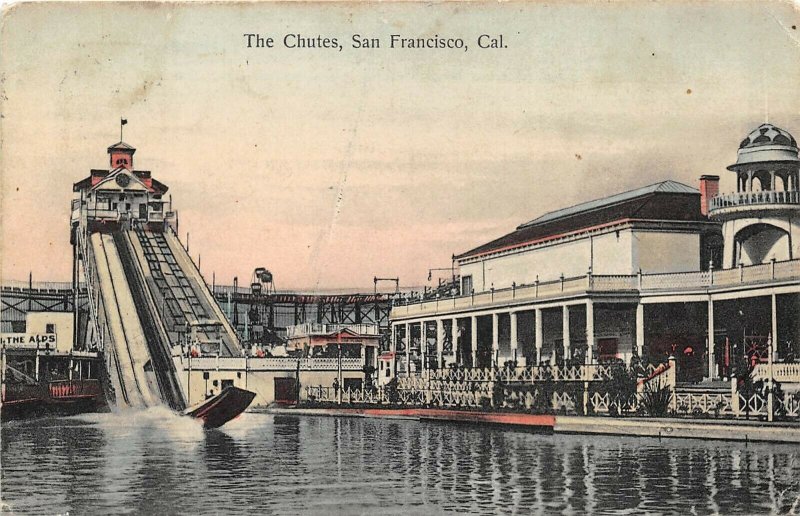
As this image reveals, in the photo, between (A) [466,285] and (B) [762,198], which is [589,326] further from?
(A) [466,285]

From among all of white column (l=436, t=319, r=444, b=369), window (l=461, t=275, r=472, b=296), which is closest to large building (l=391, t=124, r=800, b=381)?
window (l=461, t=275, r=472, b=296)

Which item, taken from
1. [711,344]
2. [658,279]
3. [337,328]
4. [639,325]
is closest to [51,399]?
[337,328]

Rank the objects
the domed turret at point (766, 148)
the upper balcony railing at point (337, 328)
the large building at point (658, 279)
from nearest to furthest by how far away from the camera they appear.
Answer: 1. the domed turret at point (766, 148)
2. the large building at point (658, 279)
3. the upper balcony railing at point (337, 328)

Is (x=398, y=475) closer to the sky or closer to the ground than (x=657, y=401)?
closer to the ground

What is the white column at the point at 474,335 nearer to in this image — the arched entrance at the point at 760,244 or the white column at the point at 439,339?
the white column at the point at 439,339

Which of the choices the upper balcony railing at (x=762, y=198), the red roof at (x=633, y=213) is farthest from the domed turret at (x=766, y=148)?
the red roof at (x=633, y=213)
